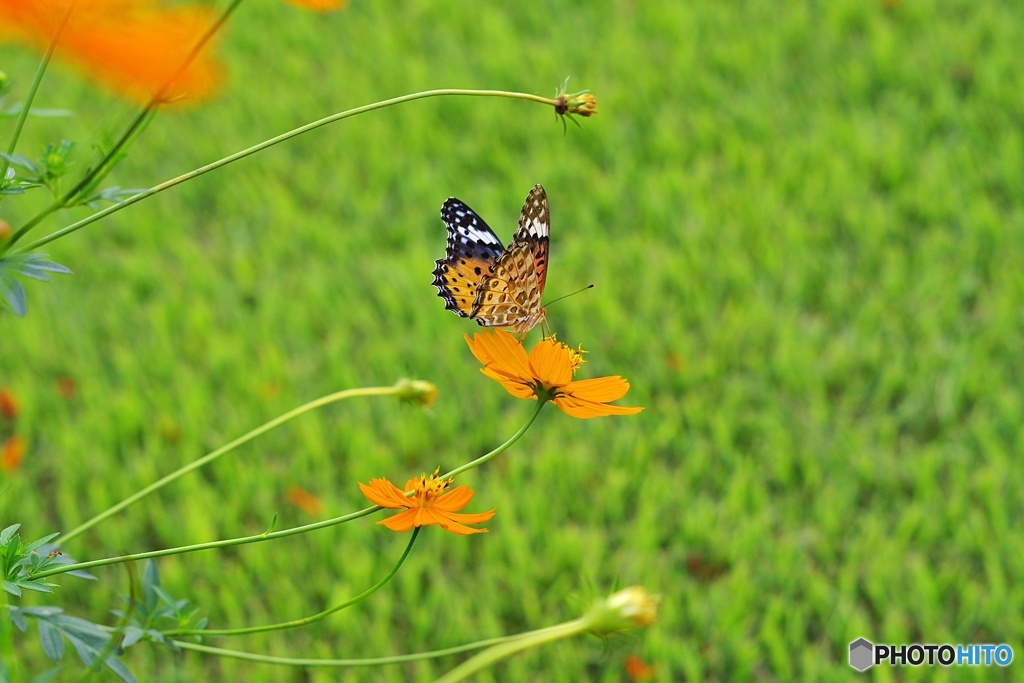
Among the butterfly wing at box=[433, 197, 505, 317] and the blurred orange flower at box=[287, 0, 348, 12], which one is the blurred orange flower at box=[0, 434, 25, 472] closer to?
the butterfly wing at box=[433, 197, 505, 317]

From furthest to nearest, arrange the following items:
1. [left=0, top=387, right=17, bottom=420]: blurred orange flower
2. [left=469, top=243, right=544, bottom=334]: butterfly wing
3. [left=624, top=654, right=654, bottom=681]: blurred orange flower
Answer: [left=0, top=387, right=17, bottom=420]: blurred orange flower → [left=624, top=654, right=654, bottom=681]: blurred orange flower → [left=469, top=243, right=544, bottom=334]: butterfly wing

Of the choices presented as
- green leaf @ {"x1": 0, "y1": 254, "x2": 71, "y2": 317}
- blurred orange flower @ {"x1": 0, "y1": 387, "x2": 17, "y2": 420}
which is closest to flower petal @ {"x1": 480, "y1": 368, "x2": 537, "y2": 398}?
green leaf @ {"x1": 0, "y1": 254, "x2": 71, "y2": 317}

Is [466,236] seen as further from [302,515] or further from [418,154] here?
[418,154]

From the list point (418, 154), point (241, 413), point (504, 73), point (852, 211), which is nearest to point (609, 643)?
point (241, 413)

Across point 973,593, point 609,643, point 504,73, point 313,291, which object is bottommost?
point 609,643

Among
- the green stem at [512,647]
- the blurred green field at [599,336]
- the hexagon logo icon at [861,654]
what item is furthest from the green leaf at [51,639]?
the hexagon logo icon at [861,654]

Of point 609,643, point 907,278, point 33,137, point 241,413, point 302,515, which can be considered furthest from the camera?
point 33,137

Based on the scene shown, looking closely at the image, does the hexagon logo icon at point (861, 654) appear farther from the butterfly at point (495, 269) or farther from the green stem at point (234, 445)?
the green stem at point (234, 445)
